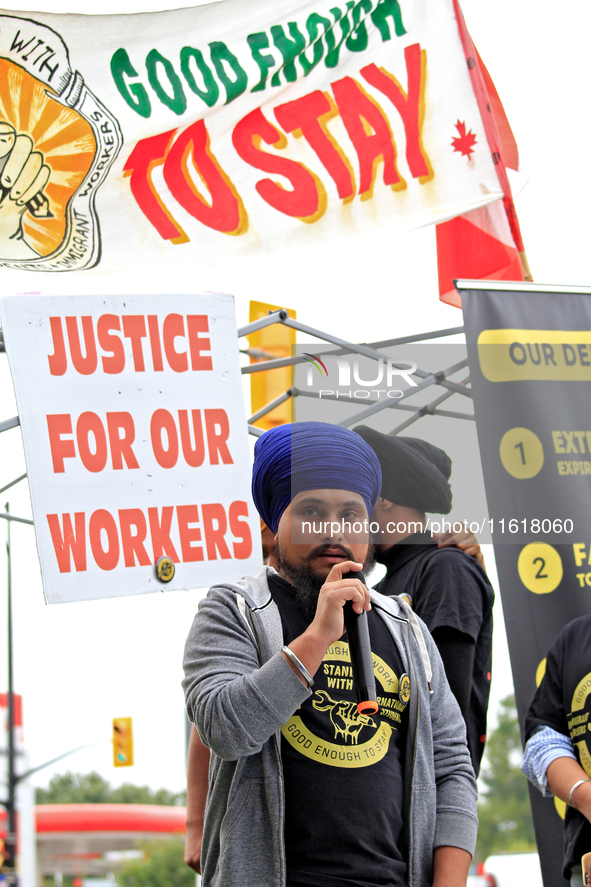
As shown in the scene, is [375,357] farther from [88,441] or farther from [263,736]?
[263,736]

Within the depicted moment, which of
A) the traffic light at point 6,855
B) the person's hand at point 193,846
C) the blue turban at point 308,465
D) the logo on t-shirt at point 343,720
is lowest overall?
the traffic light at point 6,855

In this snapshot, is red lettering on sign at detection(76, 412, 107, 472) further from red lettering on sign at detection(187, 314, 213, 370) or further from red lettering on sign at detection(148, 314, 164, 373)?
red lettering on sign at detection(187, 314, 213, 370)

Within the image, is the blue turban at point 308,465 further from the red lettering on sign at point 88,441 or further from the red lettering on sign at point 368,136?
the red lettering on sign at point 368,136

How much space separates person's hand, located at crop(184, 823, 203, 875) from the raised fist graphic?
304cm

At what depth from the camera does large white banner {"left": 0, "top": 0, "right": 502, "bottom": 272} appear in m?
4.41

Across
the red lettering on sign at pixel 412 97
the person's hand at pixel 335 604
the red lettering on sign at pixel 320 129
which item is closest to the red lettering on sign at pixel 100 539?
the person's hand at pixel 335 604

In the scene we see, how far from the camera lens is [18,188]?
4.33 m

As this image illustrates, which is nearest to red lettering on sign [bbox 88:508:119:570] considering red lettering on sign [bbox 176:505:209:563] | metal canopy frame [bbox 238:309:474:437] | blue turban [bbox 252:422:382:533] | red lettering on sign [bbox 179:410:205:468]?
red lettering on sign [bbox 176:505:209:563]

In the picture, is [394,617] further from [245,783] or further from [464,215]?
[464,215]

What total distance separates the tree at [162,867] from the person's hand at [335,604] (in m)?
44.8

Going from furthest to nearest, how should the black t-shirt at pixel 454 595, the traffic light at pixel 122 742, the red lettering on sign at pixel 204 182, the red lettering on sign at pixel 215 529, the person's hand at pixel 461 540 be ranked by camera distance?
the traffic light at pixel 122 742, the red lettering on sign at pixel 204 182, the red lettering on sign at pixel 215 529, the person's hand at pixel 461 540, the black t-shirt at pixel 454 595

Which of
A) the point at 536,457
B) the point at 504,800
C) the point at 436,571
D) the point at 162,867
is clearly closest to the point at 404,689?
the point at 436,571

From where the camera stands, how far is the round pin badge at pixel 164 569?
11.1ft

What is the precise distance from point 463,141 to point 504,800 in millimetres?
60200
